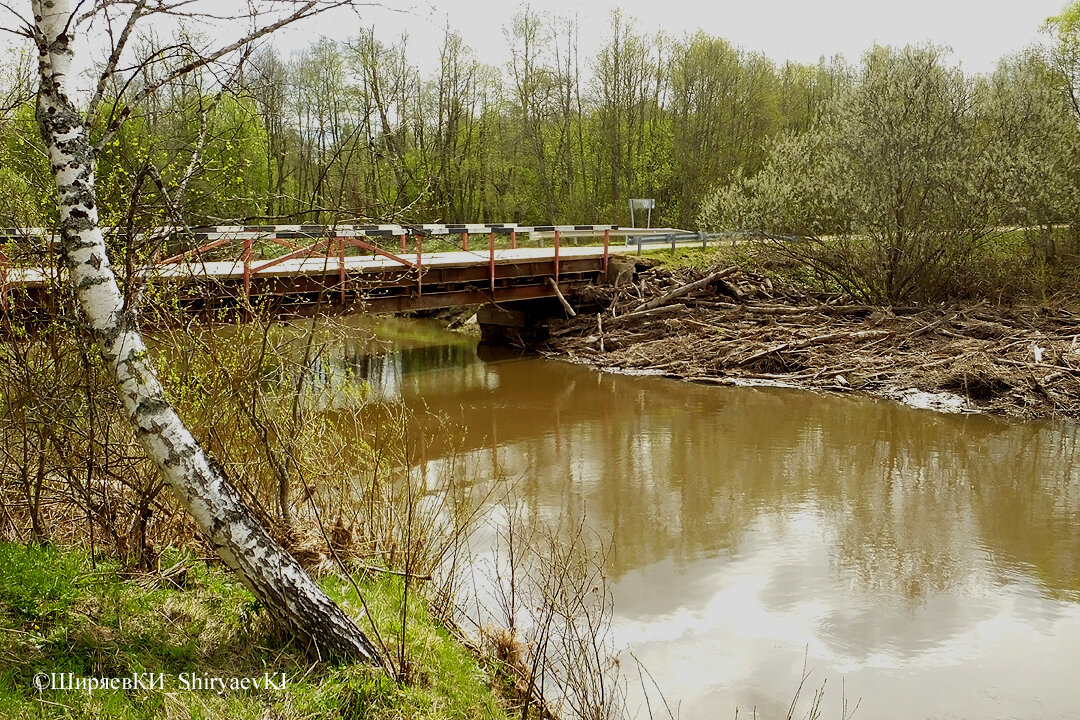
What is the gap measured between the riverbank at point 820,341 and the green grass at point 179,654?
12.4 m

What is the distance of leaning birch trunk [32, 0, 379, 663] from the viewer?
427 centimetres

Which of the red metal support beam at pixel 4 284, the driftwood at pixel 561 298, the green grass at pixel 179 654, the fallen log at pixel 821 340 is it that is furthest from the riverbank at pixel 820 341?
the red metal support beam at pixel 4 284

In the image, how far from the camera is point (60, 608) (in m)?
4.98

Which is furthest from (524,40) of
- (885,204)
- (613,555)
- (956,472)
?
(613,555)

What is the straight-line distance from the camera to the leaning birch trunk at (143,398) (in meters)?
4.27

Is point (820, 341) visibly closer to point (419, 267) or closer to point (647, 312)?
point (647, 312)

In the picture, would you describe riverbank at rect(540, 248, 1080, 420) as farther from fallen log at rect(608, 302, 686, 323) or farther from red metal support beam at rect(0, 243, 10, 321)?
red metal support beam at rect(0, 243, 10, 321)

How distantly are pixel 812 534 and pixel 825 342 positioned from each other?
963 cm

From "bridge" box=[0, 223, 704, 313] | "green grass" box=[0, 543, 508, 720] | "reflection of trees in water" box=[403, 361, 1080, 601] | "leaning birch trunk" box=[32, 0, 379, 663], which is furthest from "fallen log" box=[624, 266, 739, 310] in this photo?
"leaning birch trunk" box=[32, 0, 379, 663]

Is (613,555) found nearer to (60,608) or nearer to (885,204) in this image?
(60,608)

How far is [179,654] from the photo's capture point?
16.0 ft

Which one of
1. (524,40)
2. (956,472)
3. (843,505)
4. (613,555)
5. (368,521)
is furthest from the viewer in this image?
(524,40)

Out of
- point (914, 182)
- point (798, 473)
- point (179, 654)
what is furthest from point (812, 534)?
point (914, 182)

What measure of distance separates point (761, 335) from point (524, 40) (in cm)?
1928
